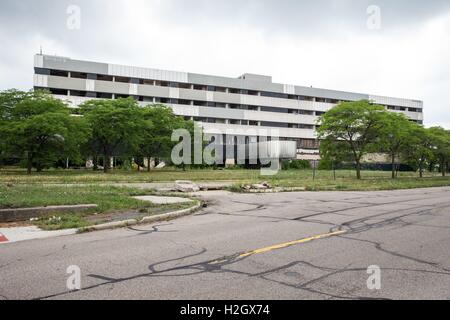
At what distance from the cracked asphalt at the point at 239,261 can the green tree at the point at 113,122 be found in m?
34.6

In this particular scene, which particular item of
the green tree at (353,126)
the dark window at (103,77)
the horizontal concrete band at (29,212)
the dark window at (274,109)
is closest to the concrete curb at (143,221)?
the horizontal concrete band at (29,212)

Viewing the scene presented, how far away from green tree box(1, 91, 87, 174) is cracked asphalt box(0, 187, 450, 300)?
96.2ft

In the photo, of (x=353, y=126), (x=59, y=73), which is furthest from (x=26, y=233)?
(x=59, y=73)

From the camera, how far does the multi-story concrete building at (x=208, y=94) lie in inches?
2534

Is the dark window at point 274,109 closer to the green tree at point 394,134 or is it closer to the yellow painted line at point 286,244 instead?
the green tree at point 394,134

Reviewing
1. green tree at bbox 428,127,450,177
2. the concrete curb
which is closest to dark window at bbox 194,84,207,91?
green tree at bbox 428,127,450,177

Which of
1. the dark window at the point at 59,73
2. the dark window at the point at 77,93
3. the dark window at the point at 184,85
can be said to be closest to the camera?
the dark window at the point at 59,73

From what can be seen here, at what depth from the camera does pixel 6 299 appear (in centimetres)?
467

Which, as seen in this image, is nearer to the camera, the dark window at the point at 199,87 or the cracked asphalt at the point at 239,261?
the cracked asphalt at the point at 239,261

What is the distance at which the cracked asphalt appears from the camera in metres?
4.98

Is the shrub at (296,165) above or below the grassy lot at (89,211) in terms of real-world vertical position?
above

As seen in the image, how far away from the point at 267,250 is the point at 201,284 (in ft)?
7.63

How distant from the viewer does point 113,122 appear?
143 ft
